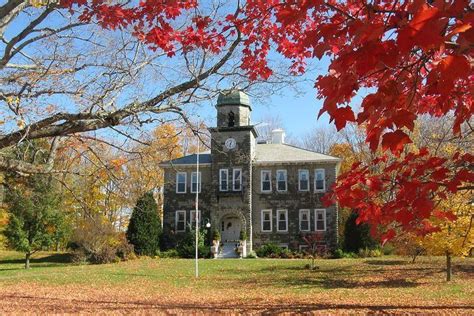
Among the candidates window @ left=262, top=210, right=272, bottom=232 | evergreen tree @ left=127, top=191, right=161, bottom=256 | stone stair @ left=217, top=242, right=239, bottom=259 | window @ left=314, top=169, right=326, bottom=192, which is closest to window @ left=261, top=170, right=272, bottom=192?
window @ left=262, top=210, right=272, bottom=232

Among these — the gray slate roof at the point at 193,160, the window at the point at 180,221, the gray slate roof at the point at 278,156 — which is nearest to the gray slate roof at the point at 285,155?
the gray slate roof at the point at 278,156

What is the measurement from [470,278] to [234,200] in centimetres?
1878

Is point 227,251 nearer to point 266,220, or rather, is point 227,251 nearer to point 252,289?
point 266,220

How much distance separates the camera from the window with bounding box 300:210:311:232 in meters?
34.0

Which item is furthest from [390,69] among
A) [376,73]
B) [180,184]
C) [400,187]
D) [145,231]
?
[180,184]

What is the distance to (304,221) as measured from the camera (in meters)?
34.3

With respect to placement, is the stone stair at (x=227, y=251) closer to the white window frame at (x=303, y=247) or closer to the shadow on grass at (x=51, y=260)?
the white window frame at (x=303, y=247)

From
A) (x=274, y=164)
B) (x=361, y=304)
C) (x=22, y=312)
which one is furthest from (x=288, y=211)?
(x=22, y=312)

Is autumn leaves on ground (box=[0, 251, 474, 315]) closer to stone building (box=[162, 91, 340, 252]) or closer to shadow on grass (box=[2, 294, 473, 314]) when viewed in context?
shadow on grass (box=[2, 294, 473, 314])

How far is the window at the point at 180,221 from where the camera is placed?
3516cm

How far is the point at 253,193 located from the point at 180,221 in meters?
5.71

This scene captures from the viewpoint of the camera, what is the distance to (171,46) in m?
7.79

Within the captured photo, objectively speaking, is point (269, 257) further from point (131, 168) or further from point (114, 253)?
point (131, 168)

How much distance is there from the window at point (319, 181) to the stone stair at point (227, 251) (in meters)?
7.17
